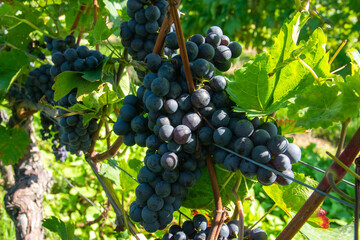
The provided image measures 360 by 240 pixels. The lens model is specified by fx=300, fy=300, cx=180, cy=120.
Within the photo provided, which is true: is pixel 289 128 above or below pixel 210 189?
above

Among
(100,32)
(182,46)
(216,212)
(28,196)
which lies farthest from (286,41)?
(28,196)

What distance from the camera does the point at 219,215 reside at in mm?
589

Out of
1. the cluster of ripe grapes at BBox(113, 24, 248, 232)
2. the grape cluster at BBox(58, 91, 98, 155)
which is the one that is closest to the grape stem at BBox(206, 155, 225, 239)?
the cluster of ripe grapes at BBox(113, 24, 248, 232)

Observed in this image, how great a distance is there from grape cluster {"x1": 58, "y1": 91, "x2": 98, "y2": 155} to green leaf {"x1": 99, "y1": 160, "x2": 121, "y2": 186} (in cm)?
11

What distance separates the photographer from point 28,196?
152 centimetres

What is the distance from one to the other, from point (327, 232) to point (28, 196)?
1392 mm

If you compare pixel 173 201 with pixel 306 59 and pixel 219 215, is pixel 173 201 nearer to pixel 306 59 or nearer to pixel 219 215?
pixel 219 215

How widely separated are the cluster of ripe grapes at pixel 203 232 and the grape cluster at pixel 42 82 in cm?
78

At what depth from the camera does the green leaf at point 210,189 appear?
648mm

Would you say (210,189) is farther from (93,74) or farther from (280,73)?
(93,74)

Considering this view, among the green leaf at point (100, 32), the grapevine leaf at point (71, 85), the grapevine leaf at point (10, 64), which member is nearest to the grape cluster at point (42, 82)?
the grapevine leaf at point (10, 64)

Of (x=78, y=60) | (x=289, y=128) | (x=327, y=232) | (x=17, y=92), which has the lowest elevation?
(x=327, y=232)

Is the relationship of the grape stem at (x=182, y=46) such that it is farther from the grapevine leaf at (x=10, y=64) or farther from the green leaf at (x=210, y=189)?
the grapevine leaf at (x=10, y=64)

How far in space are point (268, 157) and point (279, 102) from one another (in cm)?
11
